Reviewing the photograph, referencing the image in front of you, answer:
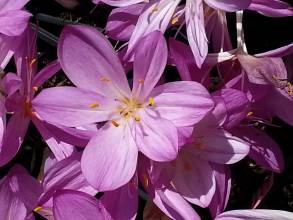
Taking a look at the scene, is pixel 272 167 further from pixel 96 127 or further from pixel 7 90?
pixel 7 90

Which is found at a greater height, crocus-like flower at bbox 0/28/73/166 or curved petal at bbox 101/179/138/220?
crocus-like flower at bbox 0/28/73/166

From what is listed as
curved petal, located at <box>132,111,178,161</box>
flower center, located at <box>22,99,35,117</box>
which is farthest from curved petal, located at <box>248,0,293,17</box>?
flower center, located at <box>22,99,35,117</box>

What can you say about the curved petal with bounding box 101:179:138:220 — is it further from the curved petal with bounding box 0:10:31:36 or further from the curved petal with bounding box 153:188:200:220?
the curved petal with bounding box 0:10:31:36

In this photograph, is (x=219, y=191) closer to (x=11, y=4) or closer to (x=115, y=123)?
(x=115, y=123)

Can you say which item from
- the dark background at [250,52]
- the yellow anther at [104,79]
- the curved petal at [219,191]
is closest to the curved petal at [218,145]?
the curved petal at [219,191]

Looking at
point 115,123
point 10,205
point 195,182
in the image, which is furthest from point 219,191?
point 10,205

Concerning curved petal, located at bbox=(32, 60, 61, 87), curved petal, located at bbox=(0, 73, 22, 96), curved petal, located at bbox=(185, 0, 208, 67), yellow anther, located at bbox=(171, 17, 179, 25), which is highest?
curved petal, located at bbox=(185, 0, 208, 67)

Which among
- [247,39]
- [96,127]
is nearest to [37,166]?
[96,127]
